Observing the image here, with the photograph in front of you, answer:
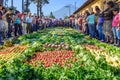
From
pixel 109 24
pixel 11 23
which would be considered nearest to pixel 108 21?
pixel 109 24

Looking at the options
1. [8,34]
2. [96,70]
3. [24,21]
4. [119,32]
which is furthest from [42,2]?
[96,70]

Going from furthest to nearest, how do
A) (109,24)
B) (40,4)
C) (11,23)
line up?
(40,4), (11,23), (109,24)

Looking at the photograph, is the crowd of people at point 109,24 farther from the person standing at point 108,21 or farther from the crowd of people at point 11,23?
the crowd of people at point 11,23

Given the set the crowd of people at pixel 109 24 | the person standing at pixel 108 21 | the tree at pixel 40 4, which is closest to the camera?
the crowd of people at pixel 109 24

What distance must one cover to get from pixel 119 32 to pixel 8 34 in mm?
9753

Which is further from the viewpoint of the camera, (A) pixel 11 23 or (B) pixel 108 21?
(A) pixel 11 23

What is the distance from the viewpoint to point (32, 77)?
8203mm

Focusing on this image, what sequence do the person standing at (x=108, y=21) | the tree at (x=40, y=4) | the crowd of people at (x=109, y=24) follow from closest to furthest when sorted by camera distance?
the crowd of people at (x=109, y=24), the person standing at (x=108, y=21), the tree at (x=40, y=4)

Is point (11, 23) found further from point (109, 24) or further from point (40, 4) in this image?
point (40, 4)

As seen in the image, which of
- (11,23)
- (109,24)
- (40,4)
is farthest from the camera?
(40,4)

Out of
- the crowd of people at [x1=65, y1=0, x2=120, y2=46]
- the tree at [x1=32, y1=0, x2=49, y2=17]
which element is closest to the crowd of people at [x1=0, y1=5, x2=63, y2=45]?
the crowd of people at [x1=65, y1=0, x2=120, y2=46]

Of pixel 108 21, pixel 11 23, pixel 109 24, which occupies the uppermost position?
pixel 108 21

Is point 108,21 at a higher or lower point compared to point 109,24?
higher

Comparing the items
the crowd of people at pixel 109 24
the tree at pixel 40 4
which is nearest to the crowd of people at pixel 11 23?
the crowd of people at pixel 109 24
